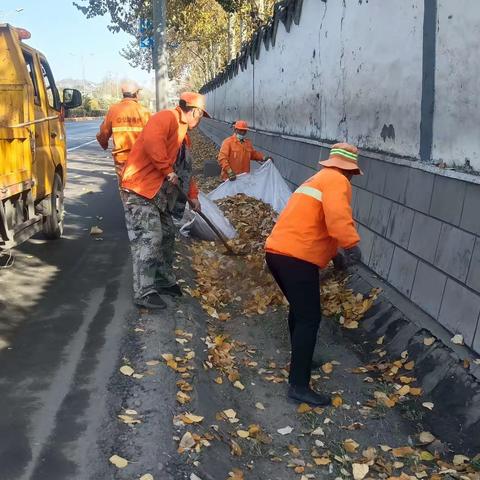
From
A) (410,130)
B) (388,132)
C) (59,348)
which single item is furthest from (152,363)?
(388,132)

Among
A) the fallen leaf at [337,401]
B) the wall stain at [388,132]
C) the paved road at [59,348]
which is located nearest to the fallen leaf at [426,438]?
the fallen leaf at [337,401]

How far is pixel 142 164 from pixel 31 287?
6.85ft

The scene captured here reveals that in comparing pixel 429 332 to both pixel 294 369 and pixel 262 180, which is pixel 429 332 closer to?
pixel 294 369

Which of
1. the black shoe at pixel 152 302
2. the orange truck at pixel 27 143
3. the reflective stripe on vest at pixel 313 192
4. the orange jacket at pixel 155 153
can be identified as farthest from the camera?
the orange truck at pixel 27 143

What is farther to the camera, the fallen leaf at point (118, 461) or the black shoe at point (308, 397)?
the black shoe at point (308, 397)

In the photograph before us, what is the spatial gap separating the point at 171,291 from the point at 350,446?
266 cm

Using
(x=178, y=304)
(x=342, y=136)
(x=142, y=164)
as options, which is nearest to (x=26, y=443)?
(x=178, y=304)

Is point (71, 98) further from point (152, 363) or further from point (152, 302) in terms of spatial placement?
point (152, 363)

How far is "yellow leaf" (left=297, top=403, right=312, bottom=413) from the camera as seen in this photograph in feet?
14.4

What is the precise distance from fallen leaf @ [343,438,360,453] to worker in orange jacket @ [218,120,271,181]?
22.0 ft

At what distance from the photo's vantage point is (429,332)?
15.2 feet

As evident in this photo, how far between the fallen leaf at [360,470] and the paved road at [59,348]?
150cm

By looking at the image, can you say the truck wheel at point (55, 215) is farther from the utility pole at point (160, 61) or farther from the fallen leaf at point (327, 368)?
the utility pole at point (160, 61)

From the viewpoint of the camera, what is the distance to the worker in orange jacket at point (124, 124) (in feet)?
26.2
